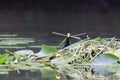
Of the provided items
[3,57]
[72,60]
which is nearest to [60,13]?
[72,60]

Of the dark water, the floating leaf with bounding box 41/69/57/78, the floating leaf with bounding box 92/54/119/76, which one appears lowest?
the floating leaf with bounding box 41/69/57/78

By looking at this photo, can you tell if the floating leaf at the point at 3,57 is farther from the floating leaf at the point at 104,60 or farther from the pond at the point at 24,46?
the floating leaf at the point at 104,60

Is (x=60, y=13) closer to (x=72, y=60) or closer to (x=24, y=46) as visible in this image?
(x=24, y=46)

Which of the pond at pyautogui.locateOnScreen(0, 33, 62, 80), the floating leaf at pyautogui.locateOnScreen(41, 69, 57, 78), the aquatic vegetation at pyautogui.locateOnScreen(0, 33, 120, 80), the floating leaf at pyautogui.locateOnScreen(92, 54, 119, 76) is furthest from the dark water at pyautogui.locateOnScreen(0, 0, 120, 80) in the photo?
the floating leaf at pyautogui.locateOnScreen(41, 69, 57, 78)

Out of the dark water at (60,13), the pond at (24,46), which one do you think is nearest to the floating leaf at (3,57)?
the pond at (24,46)

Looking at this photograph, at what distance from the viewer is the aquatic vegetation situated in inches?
166

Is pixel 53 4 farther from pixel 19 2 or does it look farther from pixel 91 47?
pixel 91 47

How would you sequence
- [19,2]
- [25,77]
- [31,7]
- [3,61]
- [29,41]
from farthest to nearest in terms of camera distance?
[19,2], [31,7], [29,41], [3,61], [25,77]

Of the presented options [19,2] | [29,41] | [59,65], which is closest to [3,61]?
[59,65]

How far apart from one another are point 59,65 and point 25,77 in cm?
53

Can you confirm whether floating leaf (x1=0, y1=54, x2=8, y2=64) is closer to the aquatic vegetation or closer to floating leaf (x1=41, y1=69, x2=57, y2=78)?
Result: the aquatic vegetation

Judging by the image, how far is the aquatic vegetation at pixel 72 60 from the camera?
421 cm

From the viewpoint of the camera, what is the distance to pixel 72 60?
4.50m

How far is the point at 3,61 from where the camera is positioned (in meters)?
4.41
